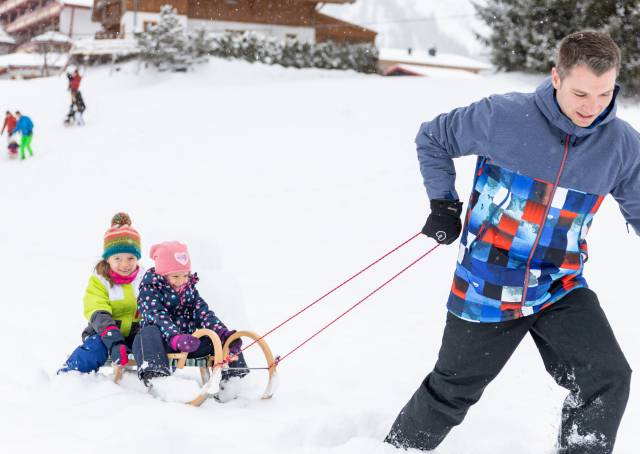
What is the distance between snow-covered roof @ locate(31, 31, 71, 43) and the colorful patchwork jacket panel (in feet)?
129

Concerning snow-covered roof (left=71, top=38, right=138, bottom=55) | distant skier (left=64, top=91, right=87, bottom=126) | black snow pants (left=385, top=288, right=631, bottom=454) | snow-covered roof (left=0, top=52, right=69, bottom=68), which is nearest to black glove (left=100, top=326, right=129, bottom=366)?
black snow pants (left=385, top=288, right=631, bottom=454)

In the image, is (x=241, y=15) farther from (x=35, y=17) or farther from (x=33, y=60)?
(x=35, y=17)

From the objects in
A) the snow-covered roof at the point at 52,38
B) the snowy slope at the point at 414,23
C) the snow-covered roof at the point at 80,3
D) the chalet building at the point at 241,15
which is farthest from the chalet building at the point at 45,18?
the snowy slope at the point at 414,23

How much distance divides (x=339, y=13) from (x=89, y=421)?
340 feet

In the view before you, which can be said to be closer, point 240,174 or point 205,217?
point 205,217

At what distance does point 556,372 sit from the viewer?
9.59ft

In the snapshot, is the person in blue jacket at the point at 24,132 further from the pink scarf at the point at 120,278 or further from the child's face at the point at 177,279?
the child's face at the point at 177,279

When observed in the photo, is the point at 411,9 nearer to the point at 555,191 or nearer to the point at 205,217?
the point at 205,217

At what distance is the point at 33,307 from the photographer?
6.76 meters

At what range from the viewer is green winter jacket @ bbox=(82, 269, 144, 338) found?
4445mm

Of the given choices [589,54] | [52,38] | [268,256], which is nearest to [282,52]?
[268,256]

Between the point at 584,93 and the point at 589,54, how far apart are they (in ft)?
0.44

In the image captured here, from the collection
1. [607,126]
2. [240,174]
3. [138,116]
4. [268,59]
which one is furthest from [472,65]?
[607,126]

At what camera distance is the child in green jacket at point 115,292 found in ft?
14.4
